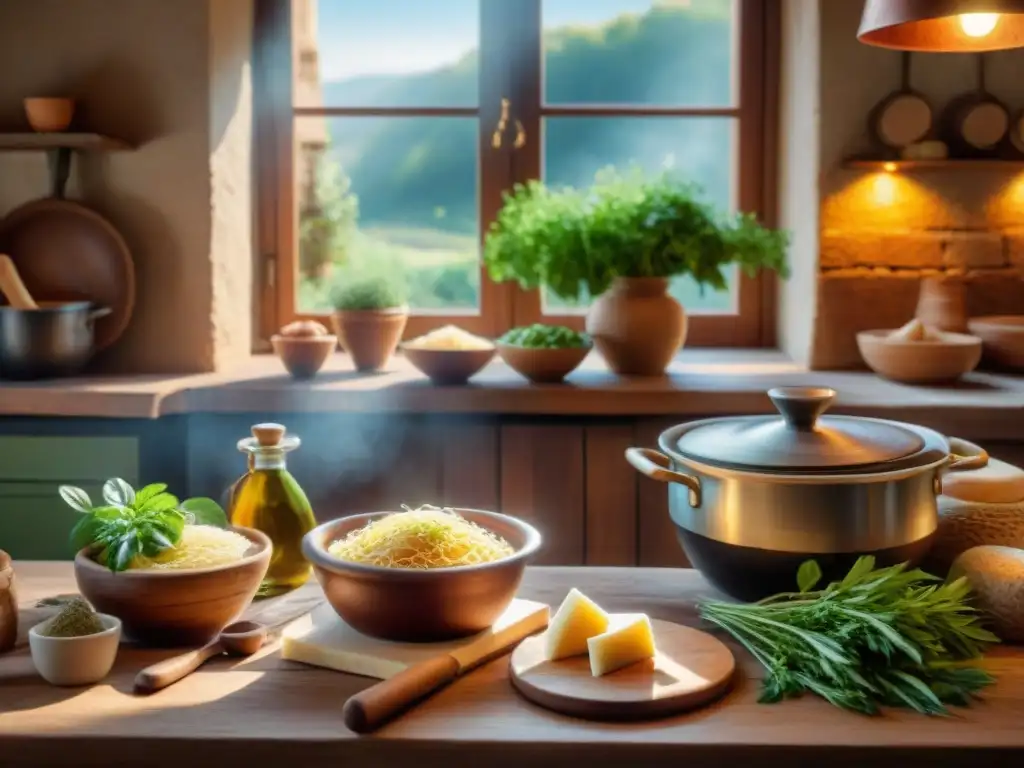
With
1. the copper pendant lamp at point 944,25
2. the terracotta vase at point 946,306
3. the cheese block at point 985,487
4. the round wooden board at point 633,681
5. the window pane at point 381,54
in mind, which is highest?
the window pane at point 381,54

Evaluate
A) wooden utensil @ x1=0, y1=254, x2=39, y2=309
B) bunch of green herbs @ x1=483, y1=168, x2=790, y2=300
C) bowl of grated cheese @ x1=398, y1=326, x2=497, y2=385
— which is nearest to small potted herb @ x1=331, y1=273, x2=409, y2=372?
bowl of grated cheese @ x1=398, y1=326, x2=497, y2=385

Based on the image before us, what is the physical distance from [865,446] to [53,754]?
865mm

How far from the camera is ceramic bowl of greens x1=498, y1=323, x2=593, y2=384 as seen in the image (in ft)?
9.05

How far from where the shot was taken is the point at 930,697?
3.51 ft

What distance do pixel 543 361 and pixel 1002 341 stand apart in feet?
3.74

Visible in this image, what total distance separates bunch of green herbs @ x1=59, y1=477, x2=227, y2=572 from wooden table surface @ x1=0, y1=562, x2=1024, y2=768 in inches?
5.2

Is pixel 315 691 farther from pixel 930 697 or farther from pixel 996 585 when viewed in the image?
pixel 996 585

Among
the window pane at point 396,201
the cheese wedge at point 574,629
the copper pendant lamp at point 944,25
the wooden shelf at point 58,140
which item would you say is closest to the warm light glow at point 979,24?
the copper pendant lamp at point 944,25

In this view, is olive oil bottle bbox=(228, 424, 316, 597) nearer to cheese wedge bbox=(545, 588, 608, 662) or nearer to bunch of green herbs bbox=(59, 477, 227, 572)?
bunch of green herbs bbox=(59, 477, 227, 572)

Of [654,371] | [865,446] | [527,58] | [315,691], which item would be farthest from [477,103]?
[315,691]

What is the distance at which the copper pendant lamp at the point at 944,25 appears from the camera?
5.33ft

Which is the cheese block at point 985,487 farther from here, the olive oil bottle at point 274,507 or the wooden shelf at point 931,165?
the wooden shelf at point 931,165

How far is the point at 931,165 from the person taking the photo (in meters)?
3.01

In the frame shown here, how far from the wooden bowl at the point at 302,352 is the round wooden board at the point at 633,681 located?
68.8 inches
